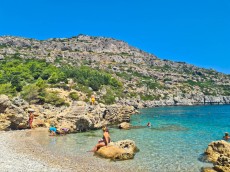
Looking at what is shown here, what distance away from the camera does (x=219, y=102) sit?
141 m

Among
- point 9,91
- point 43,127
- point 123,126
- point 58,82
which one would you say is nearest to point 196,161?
point 123,126

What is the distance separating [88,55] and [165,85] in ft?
191

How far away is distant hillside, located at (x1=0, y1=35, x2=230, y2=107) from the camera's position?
84.3 meters

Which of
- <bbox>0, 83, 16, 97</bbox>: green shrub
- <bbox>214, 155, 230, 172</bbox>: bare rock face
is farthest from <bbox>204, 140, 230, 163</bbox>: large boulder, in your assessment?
<bbox>0, 83, 16, 97</bbox>: green shrub

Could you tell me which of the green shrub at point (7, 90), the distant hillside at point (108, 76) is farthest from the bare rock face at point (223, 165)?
the green shrub at point (7, 90)

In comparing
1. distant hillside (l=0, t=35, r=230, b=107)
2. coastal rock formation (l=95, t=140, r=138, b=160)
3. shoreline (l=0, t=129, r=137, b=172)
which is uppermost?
distant hillside (l=0, t=35, r=230, b=107)

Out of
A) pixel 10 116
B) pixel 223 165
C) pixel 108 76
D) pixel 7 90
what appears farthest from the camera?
pixel 108 76

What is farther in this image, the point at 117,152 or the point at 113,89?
the point at 113,89

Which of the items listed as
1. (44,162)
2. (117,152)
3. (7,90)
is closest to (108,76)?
(7,90)

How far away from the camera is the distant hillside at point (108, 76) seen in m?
84.3

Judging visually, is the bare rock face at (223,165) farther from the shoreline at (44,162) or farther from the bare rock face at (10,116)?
the bare rock face at (10,116)

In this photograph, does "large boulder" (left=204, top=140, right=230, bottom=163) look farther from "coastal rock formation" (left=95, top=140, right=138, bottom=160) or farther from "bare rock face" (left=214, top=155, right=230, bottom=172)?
"coastal rock formation" (left=95, top=140, right=138, bottom=160)

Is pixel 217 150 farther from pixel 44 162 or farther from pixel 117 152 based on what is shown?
pixel 44 162

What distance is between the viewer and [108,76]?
112875 mm
